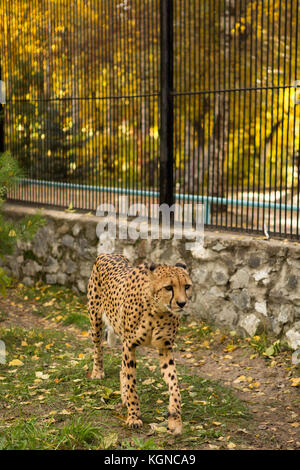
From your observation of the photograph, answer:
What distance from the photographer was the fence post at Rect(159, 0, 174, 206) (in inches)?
301

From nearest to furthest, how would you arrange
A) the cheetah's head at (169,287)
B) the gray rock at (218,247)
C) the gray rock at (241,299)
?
the cheetah's head at (169,287), the gray rock at (241,299), the gray rock at (218,247)

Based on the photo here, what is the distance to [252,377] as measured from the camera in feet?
19.3

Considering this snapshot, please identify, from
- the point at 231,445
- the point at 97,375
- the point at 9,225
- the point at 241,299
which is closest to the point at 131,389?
the point at 231,445

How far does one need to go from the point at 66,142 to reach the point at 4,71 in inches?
69.0

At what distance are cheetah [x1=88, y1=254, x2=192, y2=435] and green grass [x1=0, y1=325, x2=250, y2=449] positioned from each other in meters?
0.18

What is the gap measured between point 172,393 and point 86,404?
883 mm

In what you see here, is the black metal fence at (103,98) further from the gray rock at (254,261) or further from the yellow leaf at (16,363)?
the yellow leaf at (16,363)

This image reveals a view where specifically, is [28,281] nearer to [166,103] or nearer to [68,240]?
[68,240]

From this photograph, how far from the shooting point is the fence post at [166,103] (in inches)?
301

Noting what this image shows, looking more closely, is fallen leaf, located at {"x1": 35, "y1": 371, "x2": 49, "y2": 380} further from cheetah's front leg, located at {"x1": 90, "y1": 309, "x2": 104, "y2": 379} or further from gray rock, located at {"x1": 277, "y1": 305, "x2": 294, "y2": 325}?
gray rock, located at {"x1": 277, "y1": 305, "x2": 294, "y2": 325}

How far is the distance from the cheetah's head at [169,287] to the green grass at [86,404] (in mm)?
898

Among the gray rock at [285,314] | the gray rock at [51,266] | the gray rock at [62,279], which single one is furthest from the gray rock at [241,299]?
the gray rock at [51,266]

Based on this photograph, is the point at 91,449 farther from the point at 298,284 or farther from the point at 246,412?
the point at 298,284
